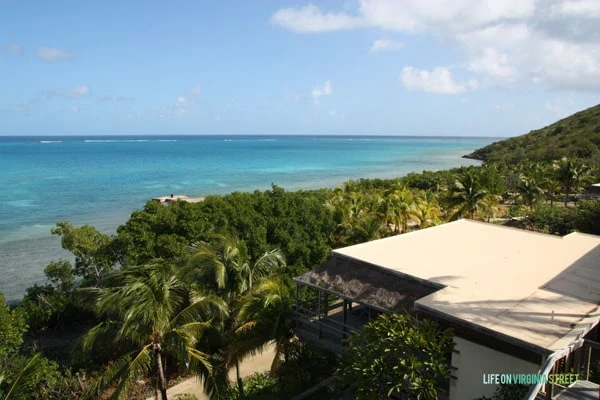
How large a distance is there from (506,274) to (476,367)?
3406 millimetres

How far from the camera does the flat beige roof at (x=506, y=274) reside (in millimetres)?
8672

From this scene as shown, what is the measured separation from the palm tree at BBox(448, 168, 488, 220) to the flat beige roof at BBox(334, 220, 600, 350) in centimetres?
877

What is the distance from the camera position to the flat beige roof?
867 cm

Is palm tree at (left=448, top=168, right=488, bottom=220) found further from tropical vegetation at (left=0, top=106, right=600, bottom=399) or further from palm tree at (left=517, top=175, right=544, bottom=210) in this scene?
palm tree at (left=517, top=175, right=544, bottom=210)

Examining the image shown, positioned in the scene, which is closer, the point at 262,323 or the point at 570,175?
the point at 262,323

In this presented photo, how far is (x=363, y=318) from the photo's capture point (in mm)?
13648

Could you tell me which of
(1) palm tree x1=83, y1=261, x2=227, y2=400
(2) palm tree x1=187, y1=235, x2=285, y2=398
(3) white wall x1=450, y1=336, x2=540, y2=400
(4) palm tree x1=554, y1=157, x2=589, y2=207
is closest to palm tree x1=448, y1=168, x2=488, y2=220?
(4) palm tree x1=554, y1=157, x2=589, y2=207

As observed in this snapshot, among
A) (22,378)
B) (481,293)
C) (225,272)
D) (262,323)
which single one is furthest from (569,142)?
(22,378)

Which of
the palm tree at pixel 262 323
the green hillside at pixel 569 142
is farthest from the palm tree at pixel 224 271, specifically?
the green hillside at pixel 569 142

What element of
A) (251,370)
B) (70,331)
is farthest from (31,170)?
(251,370)

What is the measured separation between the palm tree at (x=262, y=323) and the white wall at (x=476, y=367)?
477cm

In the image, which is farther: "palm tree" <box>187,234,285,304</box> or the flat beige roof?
"palm tree" <box>187,234,285,304</box>

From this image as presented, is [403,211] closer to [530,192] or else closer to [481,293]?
[530,192]

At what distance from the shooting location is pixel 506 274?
11.5 meters
